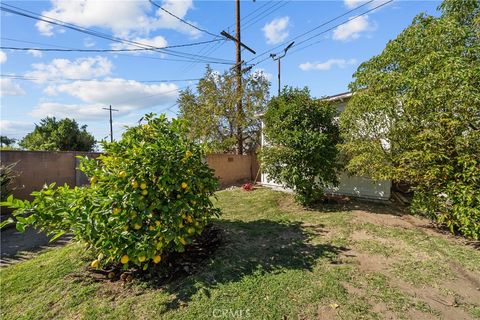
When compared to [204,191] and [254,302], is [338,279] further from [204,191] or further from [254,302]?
[204,191]

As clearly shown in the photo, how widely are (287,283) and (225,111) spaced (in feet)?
36.0

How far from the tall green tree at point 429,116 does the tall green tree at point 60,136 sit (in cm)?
1779

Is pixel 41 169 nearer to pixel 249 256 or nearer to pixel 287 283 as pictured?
pixel 249 256

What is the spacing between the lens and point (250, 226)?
192 inches

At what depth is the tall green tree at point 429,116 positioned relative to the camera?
3.94m

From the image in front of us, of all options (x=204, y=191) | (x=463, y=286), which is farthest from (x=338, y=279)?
(x=204, y=191)

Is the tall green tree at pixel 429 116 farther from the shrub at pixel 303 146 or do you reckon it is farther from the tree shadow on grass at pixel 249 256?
the tree shadow on grass at pixel 249 256

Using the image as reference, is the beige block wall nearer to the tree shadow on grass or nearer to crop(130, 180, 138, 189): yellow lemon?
the tree shadow on grass

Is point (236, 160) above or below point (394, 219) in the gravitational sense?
above

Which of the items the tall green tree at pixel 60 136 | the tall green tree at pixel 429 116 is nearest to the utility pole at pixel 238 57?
the tall green tree at pixel 429 116

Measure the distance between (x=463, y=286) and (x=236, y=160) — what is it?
974 cm

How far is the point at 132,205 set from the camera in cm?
282

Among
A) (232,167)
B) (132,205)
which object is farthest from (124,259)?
(232,167)

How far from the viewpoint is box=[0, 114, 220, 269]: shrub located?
2773 millimetres
